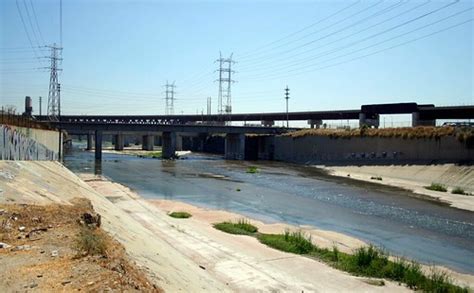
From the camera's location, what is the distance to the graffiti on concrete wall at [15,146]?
28156 millimetres

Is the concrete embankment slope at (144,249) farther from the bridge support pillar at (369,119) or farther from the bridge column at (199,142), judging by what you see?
the bridge column at (199,142)

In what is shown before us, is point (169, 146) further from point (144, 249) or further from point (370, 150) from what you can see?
point (144, 249)

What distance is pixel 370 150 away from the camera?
77.6 metres

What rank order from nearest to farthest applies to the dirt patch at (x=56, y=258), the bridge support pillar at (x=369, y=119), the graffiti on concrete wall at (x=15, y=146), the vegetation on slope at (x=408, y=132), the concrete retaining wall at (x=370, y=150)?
the dirt patch at (x=56, y=258), the graffiti on concrete wall at (x=15, y=146), the vegetation on slope at (x=408, y=132), the concrete retaining wall at (x=370, y=150), the bridge support pillar at (x=369, y=119)

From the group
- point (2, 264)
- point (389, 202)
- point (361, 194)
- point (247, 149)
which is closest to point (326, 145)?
point (247, 149)

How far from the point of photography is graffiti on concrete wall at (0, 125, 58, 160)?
92.4ft

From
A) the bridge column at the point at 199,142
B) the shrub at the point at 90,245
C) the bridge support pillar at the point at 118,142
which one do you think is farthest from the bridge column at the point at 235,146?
the shrub at the point at 90,245

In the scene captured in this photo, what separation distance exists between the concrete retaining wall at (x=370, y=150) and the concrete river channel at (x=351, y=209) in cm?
1331

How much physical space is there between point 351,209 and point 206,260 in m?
21.1

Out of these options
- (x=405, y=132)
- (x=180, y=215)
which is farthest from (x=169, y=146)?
(x=180, y=215)

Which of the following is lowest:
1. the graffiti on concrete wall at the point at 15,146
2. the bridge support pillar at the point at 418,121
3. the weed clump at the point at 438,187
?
the weed clump at the point at 438,187

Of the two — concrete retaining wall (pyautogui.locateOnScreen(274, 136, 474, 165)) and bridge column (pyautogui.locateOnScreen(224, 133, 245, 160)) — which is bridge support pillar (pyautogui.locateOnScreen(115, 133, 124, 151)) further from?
concrete retaining wall (pyautogui.locateOnScreen(274, 136, 474, 165))

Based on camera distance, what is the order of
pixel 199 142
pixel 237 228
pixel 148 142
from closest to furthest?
pixel 237 228, pixel 199 142, pixel 148 142

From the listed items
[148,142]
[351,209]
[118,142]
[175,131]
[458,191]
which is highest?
[175,131]
